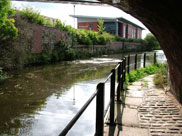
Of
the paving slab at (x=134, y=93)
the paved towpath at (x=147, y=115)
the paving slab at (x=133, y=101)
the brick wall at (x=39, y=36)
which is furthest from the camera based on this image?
the brick wall at (x=39, y=36)

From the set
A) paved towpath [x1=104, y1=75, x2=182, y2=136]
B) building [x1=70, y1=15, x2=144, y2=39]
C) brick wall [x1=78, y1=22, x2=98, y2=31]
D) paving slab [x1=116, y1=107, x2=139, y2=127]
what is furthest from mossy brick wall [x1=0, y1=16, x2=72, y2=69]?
building [x1=70, y1=15, x2=144, y2=39]

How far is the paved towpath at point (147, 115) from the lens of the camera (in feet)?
11.5

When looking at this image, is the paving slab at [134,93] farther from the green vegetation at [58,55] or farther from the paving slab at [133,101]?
the green vegetation at [58,55]

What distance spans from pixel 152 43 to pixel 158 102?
49141 millimetres

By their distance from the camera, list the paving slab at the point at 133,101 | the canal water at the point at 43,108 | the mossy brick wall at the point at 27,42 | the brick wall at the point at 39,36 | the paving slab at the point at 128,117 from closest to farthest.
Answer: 1. the paving slab at the point at 128,117
2. the canal water at the point at 43,108
3. the paving slab at the point at 133,101
4. the mossy brick wall at the point at 27,42
5. the brick wall at the point at 39,36

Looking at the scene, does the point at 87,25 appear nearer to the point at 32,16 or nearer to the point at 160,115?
the point at 32,16

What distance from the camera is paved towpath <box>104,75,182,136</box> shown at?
3502 millimetres

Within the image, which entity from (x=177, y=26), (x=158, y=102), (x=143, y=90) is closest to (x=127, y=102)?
(x=158, y=102)

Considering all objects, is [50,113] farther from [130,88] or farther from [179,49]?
[179,49]

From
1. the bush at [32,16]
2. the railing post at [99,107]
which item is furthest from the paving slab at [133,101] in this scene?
the bush at [32,16]

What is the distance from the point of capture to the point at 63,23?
23.7 m

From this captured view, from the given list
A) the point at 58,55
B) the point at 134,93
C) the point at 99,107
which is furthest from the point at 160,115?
the point at 58,55

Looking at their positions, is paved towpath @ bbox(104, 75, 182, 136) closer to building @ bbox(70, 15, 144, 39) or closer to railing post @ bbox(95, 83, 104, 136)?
railing post @ bbox(95, 83, 104, 136)

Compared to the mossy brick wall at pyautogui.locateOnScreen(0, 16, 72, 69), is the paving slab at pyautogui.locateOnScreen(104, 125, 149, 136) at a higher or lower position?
lower
